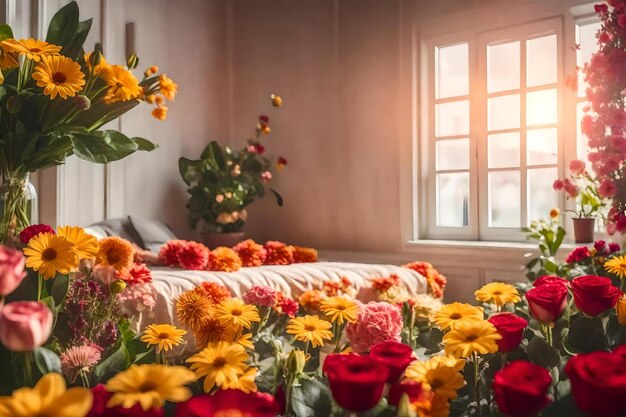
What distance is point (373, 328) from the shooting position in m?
0.92

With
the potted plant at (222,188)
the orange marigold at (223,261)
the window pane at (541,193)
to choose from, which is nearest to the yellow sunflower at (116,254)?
the orange marigold at (223,261)

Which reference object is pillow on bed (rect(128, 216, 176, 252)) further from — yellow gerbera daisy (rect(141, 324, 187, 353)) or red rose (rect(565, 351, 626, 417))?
red rose (rect(565, 351, 626, 417))

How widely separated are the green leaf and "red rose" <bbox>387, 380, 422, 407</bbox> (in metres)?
0.97

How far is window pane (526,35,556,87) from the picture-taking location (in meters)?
3.61

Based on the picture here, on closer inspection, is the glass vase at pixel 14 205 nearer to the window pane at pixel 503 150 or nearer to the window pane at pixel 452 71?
the window pane at pixel 503 150

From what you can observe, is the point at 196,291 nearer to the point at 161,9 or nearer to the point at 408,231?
the point at 408,231

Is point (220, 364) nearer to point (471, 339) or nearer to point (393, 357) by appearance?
point (393, 357)

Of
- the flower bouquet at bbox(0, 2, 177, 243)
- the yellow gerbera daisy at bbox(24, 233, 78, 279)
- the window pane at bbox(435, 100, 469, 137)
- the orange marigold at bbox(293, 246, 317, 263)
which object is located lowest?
the orange marigold at bbox(293, 246, 317, 263)

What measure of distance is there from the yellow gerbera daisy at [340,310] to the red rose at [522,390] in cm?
41

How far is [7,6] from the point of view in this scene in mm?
3373

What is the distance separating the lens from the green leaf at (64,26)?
3.91 ft

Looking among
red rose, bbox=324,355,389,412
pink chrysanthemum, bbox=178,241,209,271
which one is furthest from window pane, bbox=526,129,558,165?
red rose, bbox=324,355,389,412

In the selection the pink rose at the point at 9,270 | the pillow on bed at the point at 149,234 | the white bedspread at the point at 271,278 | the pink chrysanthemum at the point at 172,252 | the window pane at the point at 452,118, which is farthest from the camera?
the window pane at the point at 452,118

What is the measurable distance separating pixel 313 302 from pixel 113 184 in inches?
81.2
